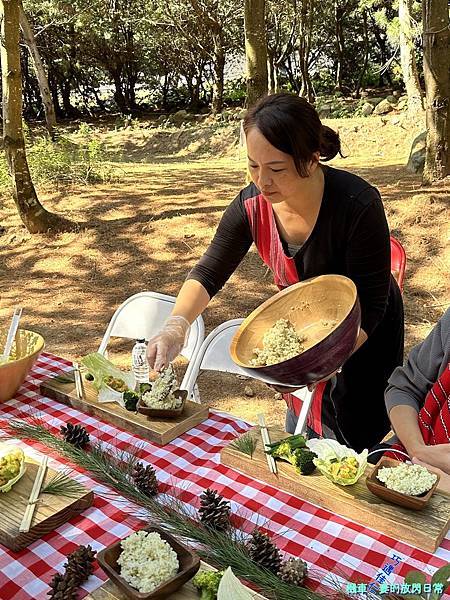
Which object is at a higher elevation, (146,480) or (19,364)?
(19,364)

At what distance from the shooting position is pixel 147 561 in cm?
114

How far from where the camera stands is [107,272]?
19.5 feet

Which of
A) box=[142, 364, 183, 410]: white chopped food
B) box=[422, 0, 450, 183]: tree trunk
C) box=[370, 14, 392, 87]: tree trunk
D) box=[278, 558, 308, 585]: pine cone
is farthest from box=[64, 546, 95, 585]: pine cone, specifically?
box=[370, 14, 392, 87]: tree trunk

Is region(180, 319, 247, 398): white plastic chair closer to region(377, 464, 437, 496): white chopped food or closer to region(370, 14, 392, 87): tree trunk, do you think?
region(377, 464, 437, 496): white chopped food

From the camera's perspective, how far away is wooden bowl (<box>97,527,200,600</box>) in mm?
1090

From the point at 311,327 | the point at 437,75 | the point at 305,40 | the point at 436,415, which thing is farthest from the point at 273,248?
Answer: the point at 305,40

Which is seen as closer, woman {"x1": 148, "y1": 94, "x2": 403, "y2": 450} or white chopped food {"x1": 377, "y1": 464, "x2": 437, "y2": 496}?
white chopped food {"x1": 377, "y1": 464, "x2": 437, "y2": 496}

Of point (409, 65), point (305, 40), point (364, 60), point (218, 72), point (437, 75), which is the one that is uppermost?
point (305, 40)

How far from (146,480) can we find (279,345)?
18.2 inches

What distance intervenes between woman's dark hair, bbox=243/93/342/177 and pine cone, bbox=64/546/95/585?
1.13 metres

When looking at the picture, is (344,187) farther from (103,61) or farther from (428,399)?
(103,61)

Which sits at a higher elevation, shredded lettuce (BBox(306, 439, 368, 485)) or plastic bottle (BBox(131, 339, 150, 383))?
plastic bottle (BBox(131, 339, 150, 383))

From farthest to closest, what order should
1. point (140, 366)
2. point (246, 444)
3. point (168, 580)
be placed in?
point (140, 366)
point (246, 444)
point (168, 580)

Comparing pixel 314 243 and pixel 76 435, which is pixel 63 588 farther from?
pixel 314 243
